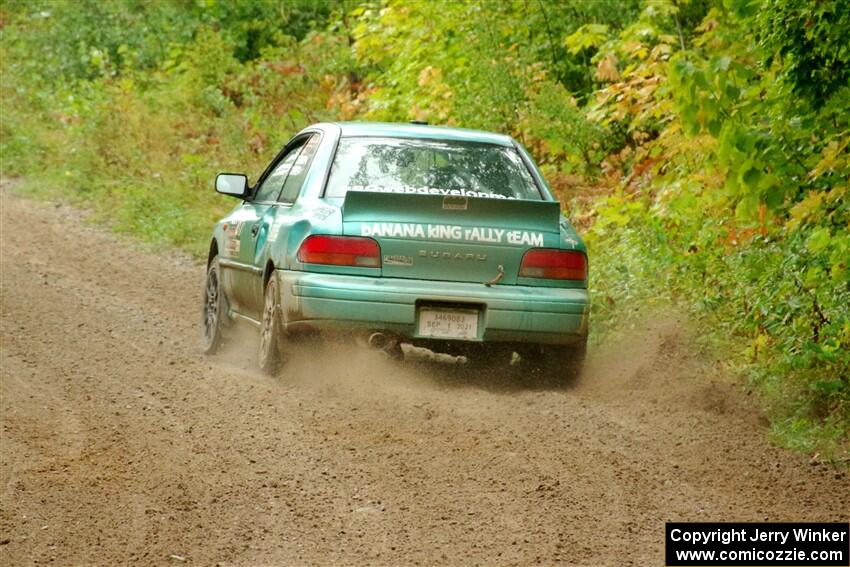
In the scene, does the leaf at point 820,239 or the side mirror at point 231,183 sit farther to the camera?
the side mirror at point 231,183

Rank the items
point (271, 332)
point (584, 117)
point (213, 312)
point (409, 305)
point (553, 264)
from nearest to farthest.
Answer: point (409, 305) → point (553, 264) → point (271, 332) → point (213, 312) → point (584, 117)

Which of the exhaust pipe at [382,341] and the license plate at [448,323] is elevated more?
the license plate at [448,323]

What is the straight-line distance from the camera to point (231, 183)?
9906 millimetres

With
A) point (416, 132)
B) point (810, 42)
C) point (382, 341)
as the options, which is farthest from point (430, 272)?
point (810, 42)

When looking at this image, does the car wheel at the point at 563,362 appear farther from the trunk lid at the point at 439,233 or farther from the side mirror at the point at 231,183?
the side mirror at the point at 231,183

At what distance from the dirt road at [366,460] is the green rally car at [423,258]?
328mm

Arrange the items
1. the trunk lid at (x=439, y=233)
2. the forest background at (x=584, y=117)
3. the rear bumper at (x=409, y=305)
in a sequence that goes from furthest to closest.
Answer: the trunk lid at (x=439, y=233), the rear bumper at (x=409, y=305), the forest background at (x=584, y=117)

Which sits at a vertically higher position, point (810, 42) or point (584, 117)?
point (584, 117)

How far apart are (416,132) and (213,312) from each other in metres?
2.34

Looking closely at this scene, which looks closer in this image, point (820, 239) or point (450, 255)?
point (820, 239)

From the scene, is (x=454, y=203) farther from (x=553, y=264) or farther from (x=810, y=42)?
(x=810, y=42)

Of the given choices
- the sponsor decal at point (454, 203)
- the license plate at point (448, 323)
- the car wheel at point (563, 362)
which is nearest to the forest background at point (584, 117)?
the car wheel at point (563, 362)

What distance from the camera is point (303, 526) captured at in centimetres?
545

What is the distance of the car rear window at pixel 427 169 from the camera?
8.81 m
